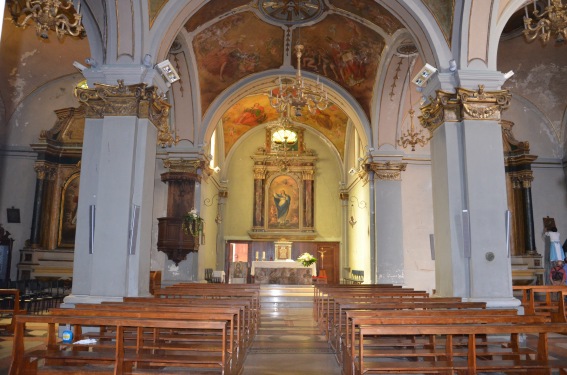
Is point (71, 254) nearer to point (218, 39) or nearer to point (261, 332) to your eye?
point (218, 39)

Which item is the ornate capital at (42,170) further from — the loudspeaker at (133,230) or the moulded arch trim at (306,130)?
the loudspeaker at (133,230)

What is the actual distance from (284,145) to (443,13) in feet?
21.9

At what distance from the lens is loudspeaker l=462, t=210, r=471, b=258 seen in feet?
23.3

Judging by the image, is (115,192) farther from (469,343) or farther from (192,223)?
(469,343)

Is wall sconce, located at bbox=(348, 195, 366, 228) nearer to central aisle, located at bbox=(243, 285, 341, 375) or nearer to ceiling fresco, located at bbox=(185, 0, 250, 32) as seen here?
central aisle, located at bbox=(243, 285, 341, 375)

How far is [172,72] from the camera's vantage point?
26.0 ft

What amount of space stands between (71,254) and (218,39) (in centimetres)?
716

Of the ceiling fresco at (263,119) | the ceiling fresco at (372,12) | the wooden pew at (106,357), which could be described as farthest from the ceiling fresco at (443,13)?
the ceiling fresco at (263,119)

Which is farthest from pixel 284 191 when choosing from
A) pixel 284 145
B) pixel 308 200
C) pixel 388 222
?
pixel 388 222

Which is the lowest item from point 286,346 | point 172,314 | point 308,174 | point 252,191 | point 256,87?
point 286,346

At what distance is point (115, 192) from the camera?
723cm

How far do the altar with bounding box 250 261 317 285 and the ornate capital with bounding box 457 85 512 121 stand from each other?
27.1 ft

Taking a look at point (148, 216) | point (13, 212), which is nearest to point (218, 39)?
point (148, 216)

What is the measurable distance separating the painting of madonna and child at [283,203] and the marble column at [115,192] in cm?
1128
